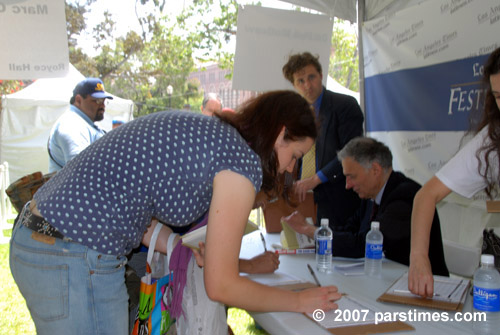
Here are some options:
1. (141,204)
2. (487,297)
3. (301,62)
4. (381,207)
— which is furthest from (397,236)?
(301,62)

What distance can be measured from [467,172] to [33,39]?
2.39m

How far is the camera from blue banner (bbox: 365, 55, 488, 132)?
2.71m

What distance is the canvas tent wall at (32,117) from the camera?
884 cm

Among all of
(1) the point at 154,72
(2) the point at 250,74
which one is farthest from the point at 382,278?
(1) the point at 154,72

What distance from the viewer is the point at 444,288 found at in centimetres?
154

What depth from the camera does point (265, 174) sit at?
1.23 metres

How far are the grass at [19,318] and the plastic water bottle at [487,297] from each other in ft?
6.43

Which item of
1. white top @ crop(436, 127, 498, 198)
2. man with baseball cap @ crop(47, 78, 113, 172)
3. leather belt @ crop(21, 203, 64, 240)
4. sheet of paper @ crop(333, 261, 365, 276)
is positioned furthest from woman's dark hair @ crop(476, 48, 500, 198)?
man with baseball cap @ crop(47, 78, 113, 172)

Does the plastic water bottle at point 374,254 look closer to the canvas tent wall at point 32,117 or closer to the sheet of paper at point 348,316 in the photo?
the sheet of paper at point 348,316

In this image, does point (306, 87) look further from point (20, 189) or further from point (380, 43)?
point (20, 189)

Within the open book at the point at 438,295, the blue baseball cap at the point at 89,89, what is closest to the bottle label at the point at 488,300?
the open book at the point at 438,295

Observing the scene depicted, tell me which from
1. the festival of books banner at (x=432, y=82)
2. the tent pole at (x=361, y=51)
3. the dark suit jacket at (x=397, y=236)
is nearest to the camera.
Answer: the dark suit jacket at (x=397, y=236)

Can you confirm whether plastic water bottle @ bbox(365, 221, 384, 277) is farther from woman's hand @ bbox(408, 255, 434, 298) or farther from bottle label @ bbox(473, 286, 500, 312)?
bottle label @ bbox(473, 286, 500, 312)

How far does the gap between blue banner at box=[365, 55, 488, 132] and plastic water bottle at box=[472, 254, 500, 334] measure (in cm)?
150
